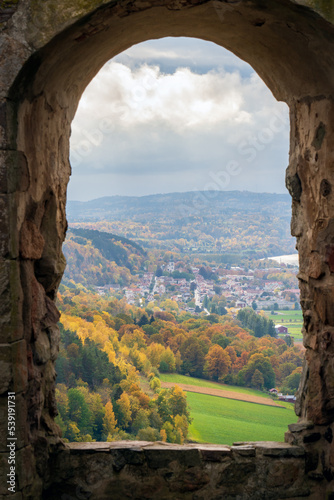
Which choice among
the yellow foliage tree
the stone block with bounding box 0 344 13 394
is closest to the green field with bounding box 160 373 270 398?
the yellow foliage tree

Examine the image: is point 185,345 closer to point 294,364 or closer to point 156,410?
point 156,410

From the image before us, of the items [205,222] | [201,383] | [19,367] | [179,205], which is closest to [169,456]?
[19,367]

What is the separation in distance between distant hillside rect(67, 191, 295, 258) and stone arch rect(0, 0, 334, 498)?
26.0 feet

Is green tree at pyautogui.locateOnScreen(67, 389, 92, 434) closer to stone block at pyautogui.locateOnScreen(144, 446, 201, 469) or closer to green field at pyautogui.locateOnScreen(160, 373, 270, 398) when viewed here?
green field at pyautogui.locateOnScreen(160, 373, 270, 398)

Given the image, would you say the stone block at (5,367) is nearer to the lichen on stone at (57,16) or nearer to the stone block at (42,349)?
the stone block at (42,349)

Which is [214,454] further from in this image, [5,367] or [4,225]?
[4,225]

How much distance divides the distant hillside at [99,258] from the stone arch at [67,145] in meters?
8.17

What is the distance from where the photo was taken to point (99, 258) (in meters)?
12.6

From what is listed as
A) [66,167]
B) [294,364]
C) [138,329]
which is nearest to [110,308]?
[138,329]

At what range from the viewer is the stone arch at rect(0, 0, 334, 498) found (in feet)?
8.96

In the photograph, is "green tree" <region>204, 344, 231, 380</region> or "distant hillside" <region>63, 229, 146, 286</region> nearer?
"green tree" <region>204, 344, 231, 380</region>

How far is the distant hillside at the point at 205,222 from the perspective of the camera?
13086 mm

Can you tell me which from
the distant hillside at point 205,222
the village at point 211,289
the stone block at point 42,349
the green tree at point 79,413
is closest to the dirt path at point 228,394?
the green tree at point 79,413

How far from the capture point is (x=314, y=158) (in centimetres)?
344
